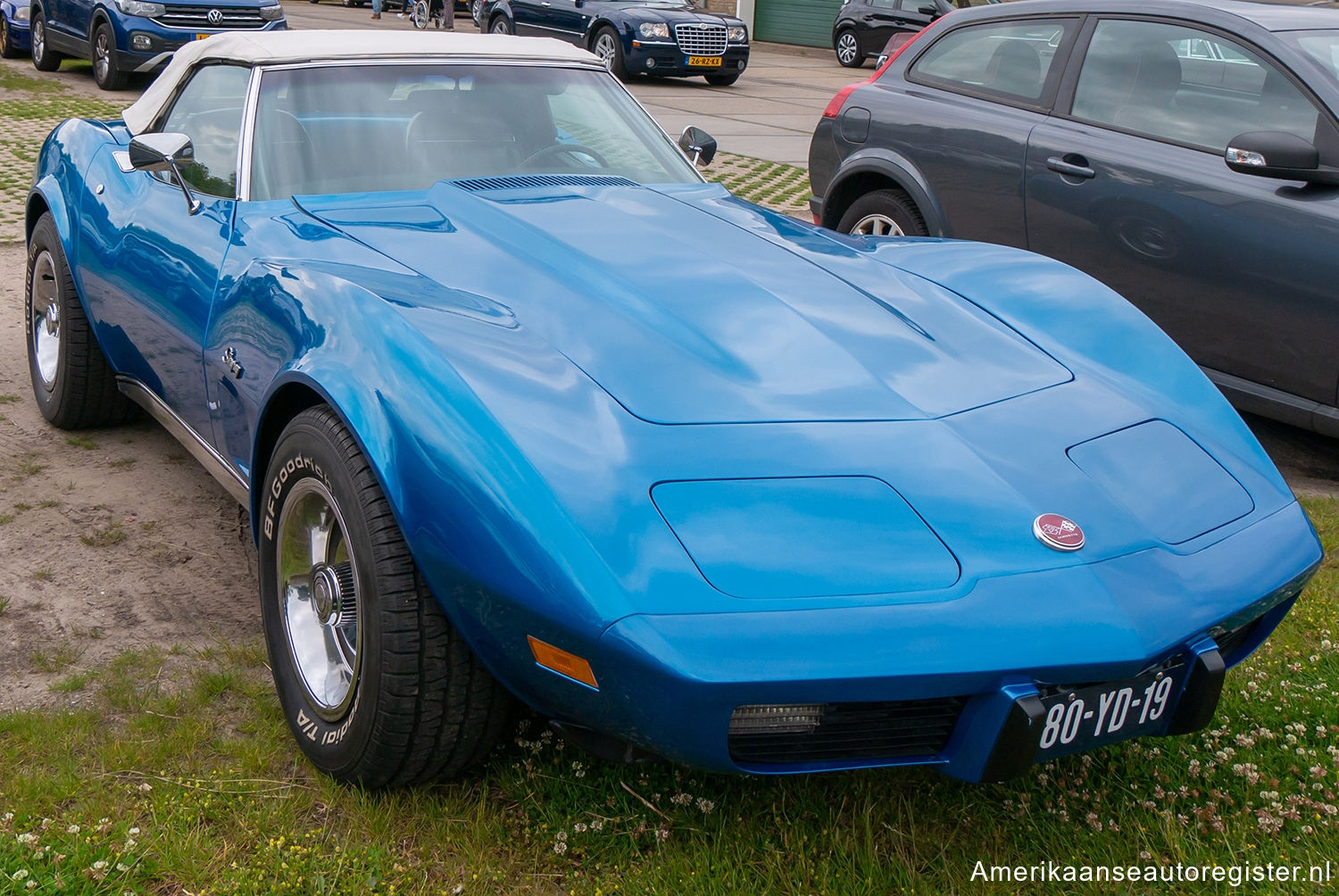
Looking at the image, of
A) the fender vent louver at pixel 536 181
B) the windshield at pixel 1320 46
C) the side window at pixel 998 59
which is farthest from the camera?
the side window at pixel 998 59

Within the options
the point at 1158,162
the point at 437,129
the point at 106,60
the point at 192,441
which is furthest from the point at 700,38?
the point at 192,441

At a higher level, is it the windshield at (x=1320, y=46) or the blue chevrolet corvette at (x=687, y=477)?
the windshield at (x=1320, y=46)

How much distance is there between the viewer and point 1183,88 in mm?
4742

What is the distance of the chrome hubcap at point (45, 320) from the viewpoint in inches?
176

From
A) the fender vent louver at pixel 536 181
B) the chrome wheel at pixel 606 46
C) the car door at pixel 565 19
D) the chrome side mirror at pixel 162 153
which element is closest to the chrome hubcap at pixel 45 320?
the chrome side mirror at pixel 162 153

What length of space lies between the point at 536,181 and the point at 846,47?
60.2 feet

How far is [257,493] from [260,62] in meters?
1.47

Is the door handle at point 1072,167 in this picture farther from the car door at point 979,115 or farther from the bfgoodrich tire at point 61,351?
the bfgoodrich tire at point 61,351

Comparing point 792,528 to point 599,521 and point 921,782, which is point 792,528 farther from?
point 921,782

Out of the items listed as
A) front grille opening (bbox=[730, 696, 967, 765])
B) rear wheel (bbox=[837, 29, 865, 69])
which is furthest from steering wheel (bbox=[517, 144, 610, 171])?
rear wheel (bbox=[837, 29, 865, 69])

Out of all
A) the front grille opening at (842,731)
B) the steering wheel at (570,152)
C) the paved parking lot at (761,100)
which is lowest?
the paved parking lot at (761,100)

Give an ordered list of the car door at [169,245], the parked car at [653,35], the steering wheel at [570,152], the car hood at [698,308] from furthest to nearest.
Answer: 1. the parked car at [653,35]
2. the steering wheel at [570,152]
3. the car door at [169,245]
4. the car hood at [698,308]

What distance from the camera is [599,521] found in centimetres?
200

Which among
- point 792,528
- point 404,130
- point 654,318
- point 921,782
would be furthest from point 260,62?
point 921,782
